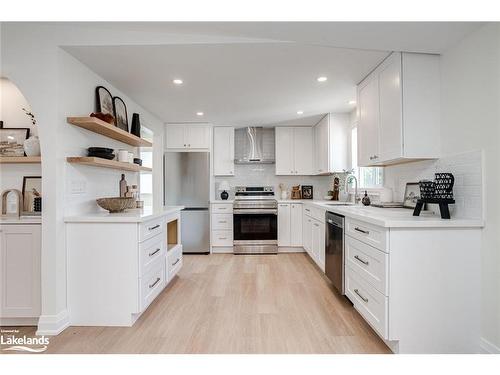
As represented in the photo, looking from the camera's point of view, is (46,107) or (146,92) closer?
(46,107)

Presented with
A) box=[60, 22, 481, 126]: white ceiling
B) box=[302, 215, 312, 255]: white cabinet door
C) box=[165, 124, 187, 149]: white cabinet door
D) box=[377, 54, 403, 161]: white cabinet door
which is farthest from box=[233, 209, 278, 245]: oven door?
box=[377, 54, 403, 161]: white cabinet door

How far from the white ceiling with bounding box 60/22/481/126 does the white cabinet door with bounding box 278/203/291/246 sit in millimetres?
1803

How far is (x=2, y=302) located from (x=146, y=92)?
94.8 inches

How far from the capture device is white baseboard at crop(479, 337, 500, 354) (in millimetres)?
1683

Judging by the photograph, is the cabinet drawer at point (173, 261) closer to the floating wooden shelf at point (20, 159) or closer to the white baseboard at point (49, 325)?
the white baseboard at point (49, 325)

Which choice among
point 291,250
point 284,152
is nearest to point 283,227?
point 291,250

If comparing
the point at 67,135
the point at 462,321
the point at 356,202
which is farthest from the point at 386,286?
the point at 67,135

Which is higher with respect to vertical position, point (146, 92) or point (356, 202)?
point (146, 92)

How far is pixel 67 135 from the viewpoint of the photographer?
7.35ft

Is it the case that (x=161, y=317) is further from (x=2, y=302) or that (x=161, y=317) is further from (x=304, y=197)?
(x=304, y=197)

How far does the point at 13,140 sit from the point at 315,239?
353 cm

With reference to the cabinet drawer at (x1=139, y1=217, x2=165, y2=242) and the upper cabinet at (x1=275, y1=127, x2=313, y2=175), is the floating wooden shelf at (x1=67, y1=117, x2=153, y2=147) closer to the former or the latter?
the cabinet drawer at (x1=139, y1=217, x2=165, y2=242)

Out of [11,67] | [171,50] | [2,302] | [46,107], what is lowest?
[2,302]

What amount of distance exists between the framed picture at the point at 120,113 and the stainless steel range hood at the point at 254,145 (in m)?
2.23
